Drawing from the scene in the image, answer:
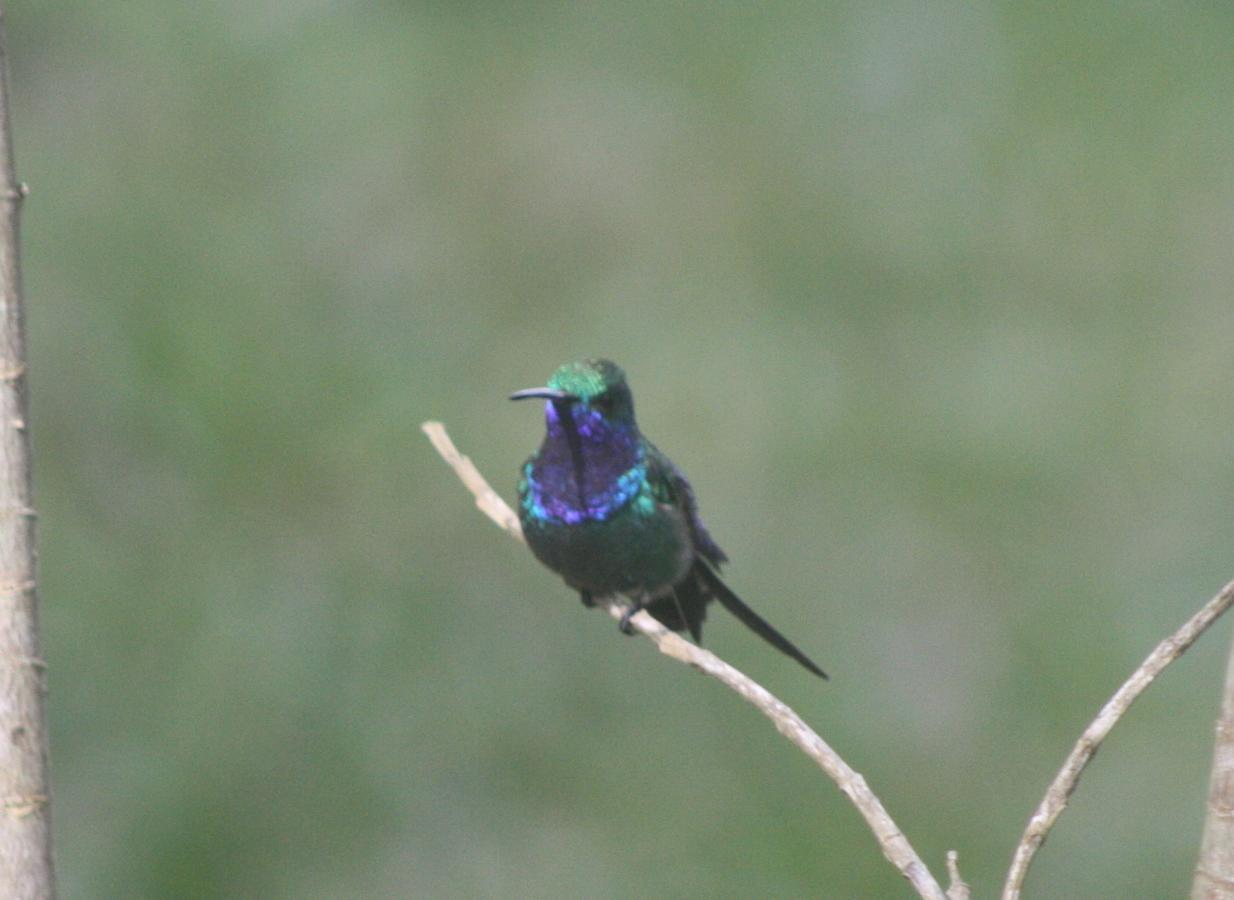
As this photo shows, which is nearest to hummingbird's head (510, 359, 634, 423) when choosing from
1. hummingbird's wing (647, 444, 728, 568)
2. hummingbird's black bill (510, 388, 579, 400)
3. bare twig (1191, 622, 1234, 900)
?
hummingbird's black bill (510, 388, 579, 400)

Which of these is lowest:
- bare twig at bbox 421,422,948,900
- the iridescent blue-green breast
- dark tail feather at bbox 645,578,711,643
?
dark tail feather at bbox 645,578,711,643

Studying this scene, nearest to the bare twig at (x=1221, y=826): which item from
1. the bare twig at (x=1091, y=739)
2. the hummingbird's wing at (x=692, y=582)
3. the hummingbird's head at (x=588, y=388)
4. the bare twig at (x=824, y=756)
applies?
the bare twig at (x=1091, y=739)

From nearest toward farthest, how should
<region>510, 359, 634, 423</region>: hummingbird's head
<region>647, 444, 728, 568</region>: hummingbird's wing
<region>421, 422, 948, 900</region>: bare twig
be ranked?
<region>421, 422, 948, 900</region>: bare twig → <region>510, 359, 634, 423</region>: hummingbird's head → <region>647, 444, 728, 568</region>: hummingbird's wing

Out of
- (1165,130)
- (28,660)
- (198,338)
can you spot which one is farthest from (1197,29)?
(28,660)

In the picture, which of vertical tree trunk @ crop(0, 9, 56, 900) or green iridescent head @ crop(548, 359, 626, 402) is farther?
green iridescent head @ crop(548, 359, 626, 402)

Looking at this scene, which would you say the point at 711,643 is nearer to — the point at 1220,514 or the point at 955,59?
the point at 1220,514

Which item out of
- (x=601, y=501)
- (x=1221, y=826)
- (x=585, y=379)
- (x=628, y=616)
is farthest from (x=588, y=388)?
(x=1221, y=826)

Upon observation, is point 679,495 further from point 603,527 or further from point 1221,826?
point 1221,826

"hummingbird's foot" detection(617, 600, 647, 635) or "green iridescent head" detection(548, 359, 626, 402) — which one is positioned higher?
"green iridescent head" detection(548, 359, 626, 402)

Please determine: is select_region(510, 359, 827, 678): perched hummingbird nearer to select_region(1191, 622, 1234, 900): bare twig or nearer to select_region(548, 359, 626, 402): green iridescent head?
select_region(548, 359, 626, 402): green iridescent head
